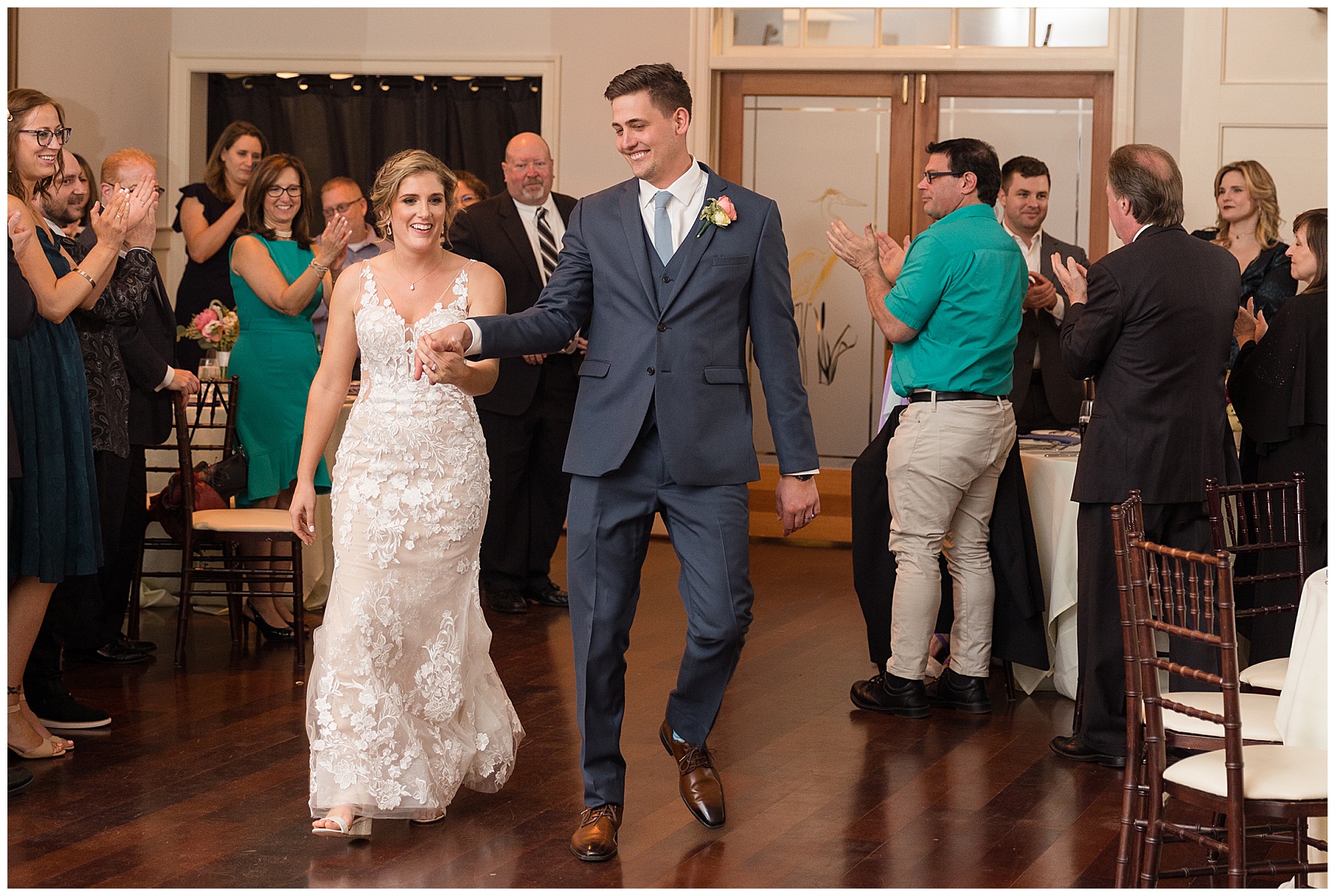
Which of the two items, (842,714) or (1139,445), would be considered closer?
(1139,445)

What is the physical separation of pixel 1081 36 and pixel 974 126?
728 millimetres

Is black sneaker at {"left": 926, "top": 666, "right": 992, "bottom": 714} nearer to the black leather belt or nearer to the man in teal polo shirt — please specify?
the man in teal polo shirt

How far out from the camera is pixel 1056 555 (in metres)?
4.61

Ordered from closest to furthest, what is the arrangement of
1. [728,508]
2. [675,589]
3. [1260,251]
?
[728,508] → [1260,251] → [675,589]

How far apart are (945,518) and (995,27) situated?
14.1ft

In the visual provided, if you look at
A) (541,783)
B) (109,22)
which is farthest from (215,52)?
(541,783)

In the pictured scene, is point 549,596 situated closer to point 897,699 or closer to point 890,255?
point 897,699

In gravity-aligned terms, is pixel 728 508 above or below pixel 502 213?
below

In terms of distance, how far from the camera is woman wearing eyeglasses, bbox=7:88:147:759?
12.1 feet

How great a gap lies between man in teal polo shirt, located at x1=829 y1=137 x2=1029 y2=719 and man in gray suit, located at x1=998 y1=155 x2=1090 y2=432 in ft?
3.10

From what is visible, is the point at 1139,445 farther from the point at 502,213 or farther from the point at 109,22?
the point at 109,22

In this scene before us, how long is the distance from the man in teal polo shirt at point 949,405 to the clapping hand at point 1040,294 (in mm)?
791

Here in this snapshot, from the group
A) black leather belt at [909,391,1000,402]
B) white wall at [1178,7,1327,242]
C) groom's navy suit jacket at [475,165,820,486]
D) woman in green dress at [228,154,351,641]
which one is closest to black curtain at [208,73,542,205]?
woman in green dress at [228,154,351,641]

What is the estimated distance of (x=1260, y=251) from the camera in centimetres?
602
